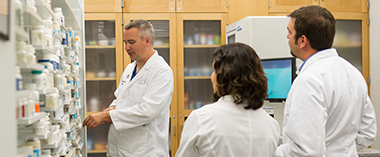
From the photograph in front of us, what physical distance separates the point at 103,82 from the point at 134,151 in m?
1.41

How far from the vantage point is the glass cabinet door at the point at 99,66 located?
122 inches

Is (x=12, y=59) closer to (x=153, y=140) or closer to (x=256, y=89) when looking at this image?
(x=256, y=89)

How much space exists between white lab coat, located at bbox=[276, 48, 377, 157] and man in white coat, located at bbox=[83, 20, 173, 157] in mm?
937

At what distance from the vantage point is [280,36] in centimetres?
284

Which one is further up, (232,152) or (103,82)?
(103,82)

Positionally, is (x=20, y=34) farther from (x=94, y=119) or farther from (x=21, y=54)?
(x=94, y=119)

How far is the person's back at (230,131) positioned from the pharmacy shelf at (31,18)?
1.93ft

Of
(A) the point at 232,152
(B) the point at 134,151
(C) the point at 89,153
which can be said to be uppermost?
(A) the point at 232,152

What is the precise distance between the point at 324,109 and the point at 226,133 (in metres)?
0.35

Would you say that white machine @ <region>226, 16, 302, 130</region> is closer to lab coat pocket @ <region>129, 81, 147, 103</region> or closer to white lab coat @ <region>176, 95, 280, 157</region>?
lab coat pocket @ <region>129, 81, 147, 103</region>

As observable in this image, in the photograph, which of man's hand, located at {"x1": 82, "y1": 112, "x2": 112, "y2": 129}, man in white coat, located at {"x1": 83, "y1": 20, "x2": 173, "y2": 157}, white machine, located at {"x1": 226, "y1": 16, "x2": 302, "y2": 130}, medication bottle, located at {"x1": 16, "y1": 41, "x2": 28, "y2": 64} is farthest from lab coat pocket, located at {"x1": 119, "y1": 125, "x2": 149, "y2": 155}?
white machine, located at {"x1": 226, "y1": 16, "x2": 302, "y2": 130}

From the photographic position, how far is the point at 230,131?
3.42 ft

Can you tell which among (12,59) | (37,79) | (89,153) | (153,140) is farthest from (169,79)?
(89,153)

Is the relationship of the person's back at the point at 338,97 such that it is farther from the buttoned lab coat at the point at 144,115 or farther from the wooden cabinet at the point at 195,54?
the wooden cabinet at the point at 195,54
